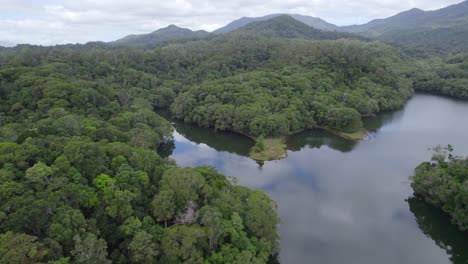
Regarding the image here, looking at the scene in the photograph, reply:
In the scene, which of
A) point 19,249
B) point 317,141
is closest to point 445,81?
point 317,141

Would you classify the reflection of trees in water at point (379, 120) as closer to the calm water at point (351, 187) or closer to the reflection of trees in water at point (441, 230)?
the calm water at point (351, 187)

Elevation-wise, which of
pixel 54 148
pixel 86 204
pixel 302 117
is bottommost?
pixel 302 117

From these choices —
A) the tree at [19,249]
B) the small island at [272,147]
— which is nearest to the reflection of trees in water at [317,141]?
the small island at [272,147]

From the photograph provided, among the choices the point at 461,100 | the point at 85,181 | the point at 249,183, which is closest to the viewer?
the point at 85,181

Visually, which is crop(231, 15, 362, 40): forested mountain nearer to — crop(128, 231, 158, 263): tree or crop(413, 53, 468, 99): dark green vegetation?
crop(413, 53, 468, 99): dark green vegetation

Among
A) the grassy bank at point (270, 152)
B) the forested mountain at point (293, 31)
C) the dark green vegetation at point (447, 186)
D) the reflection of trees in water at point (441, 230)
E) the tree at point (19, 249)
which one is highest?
the forested mountain at point (293, 31)

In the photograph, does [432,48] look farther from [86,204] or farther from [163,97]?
[86,204]

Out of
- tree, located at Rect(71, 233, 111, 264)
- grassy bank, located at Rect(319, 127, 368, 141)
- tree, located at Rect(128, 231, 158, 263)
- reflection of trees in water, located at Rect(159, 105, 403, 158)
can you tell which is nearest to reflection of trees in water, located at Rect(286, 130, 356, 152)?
reflection of trees in water, located at Rect(159, 105, 403, 158)

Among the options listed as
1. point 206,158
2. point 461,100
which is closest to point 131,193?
point 206,158
